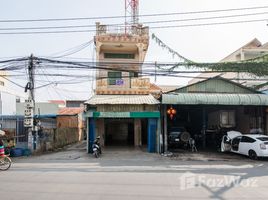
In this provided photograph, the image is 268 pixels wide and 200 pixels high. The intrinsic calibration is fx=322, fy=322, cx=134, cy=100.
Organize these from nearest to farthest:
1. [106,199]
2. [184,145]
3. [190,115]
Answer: [106,199] → [184,145] → [190,115]

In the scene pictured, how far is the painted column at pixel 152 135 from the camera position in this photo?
23.5 metres

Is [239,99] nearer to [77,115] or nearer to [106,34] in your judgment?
[106,34]

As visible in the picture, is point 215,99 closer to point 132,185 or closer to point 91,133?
point 91,133

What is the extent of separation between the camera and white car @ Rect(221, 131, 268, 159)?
19.0 meters

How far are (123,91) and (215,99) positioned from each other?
339 inches

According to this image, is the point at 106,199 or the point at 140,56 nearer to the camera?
the point at 106,199

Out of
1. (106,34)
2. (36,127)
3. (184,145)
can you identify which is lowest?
(184,145)

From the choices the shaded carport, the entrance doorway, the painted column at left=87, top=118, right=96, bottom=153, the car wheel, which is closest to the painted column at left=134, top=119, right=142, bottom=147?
the entrance doorway

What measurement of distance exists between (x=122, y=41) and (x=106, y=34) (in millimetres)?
1590

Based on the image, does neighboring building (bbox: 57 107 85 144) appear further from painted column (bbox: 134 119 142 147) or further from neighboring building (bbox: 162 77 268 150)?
neighboring building (bbox: 162 77 268 150)

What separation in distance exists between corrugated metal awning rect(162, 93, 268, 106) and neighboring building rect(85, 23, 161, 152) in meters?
1.42

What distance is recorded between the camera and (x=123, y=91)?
28031mm

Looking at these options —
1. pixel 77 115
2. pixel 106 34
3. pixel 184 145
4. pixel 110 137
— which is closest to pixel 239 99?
pixel 184 145

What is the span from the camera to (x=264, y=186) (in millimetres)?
10383
